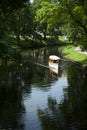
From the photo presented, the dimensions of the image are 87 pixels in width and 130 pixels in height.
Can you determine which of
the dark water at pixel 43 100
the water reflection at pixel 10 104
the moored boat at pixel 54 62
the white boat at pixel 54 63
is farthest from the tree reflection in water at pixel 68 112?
the moored boat at pixel 54 62

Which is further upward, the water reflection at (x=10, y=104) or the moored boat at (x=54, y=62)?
the moored boat at (x=54, y=62)

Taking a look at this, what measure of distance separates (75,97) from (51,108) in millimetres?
5882

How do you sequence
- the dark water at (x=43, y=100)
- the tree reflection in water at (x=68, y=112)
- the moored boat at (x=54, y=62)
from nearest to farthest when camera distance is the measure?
the tree reflection in water at (x=68, y=112) < the dark water at (x=43, y=100) < the moored boat at (x=54, y=62)

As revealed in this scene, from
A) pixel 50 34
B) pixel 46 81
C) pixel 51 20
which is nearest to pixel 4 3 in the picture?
pixel 46 81

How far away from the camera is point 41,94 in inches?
1572

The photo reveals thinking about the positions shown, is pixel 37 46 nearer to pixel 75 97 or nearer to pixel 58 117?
pixel 75 97

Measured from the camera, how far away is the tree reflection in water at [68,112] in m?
27.7

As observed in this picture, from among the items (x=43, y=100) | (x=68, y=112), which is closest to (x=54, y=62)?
(x=43, y=100)

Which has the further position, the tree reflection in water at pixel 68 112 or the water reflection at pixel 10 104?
the water reflection at pixel 10 104

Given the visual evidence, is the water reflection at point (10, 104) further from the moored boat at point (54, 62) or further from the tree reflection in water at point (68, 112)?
the moored boat at point (54, 62)

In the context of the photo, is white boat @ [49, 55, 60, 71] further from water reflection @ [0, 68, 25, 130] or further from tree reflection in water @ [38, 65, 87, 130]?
tree reflection in water @ [38, 65, 87, 130]

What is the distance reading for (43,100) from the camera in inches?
1453

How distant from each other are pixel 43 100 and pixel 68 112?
19.2 feet

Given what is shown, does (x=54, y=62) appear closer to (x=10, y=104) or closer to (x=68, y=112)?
(x=10, y=104)
